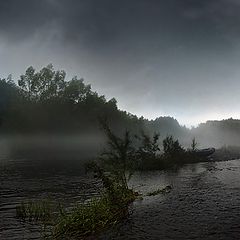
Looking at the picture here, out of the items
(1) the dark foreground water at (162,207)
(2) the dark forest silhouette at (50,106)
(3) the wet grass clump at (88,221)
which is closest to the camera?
(1) the dark foreground water at (162,207)

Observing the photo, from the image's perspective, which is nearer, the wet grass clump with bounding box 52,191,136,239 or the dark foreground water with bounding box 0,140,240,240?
the dark foreground water with bounding box 0,140,240,240

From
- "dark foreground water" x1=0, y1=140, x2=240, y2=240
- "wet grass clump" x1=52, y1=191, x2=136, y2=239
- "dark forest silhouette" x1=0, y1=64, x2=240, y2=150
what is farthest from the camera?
"dark forest silhouette" x1=0, y1=64, x2=240, y2=150

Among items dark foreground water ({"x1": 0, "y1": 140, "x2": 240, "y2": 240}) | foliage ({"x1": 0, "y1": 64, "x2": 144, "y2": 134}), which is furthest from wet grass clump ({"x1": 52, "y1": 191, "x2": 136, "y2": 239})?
foliage ({"x1": 0, "y1": 64, "x2": 144, "y2": 134})

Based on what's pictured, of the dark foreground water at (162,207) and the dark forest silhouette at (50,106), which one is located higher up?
the dark forest silhouette at (50,106)

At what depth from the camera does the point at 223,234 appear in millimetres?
18344

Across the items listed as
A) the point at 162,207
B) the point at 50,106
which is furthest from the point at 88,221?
the point at 50,106

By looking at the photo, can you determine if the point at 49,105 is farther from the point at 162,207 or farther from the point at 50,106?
the point at 162,207

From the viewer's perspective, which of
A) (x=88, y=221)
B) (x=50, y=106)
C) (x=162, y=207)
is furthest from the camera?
(x=50, y=106)

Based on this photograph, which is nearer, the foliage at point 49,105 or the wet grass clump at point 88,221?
the wet grass clump at point 88,221

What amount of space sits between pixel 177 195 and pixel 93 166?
825 centimetres

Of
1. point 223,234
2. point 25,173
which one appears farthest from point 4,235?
point 25,173

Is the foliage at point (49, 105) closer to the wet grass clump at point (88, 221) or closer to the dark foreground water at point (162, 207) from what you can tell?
the dark foreground water at point (162, 207)

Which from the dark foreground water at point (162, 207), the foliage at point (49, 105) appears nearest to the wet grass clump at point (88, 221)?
the dark foreground water at point (162, 207)

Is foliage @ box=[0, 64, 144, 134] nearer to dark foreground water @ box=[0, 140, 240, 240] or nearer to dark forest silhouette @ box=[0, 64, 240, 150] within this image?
dark forest silhouette @ box=[0, 64, 240, 150]
